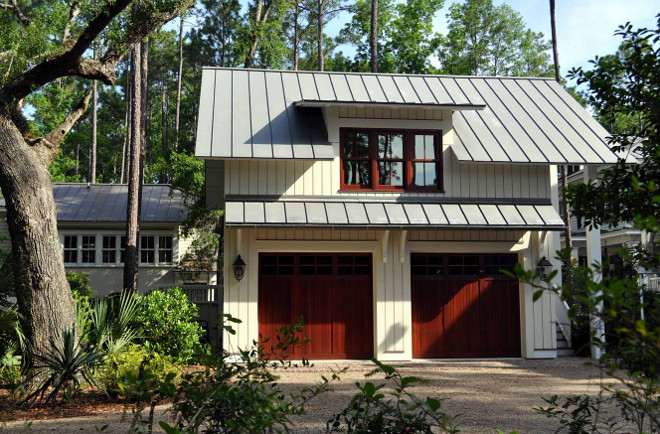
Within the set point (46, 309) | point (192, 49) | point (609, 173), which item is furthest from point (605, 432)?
point (192, 49)

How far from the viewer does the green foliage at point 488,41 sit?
36.8 meters

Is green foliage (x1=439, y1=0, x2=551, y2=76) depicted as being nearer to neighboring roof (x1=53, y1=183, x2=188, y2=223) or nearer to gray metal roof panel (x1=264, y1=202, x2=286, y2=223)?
neighboring roof (x1=53, y1=183, x2=188, y2=223)

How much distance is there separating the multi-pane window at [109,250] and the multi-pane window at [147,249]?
101 cm

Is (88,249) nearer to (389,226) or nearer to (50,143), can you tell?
(50,143)

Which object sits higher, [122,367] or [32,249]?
[32,249]

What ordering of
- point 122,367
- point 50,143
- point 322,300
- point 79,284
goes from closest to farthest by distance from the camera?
point 122,367 → point 50,143 → point 322,300 → point 79,284

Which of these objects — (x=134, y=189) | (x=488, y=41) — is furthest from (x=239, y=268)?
(x=488, y=41)

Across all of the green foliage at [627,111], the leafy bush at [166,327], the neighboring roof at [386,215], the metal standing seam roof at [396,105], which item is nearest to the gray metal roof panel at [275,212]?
the neighboring roof at [386,215]

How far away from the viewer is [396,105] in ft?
48.5

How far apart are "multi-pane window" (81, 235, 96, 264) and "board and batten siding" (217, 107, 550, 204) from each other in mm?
11221

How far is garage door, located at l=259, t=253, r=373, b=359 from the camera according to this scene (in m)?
15.1

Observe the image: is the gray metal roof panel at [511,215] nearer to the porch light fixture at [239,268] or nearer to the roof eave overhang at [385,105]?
the roof eave overhang at [385,105]

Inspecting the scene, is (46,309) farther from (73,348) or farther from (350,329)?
(350,329)

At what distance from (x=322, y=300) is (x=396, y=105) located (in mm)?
4733
